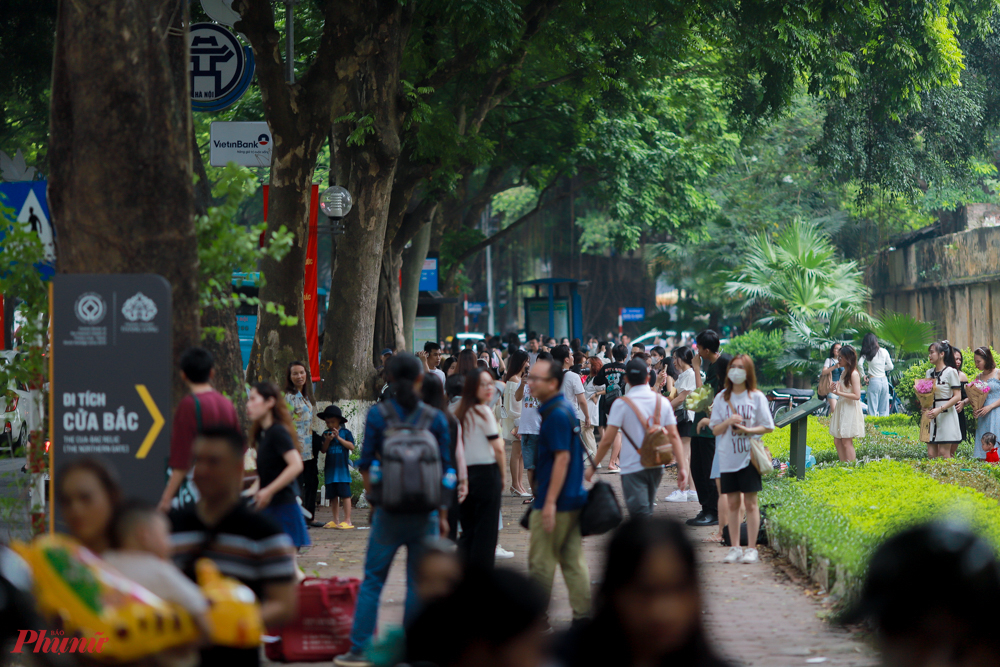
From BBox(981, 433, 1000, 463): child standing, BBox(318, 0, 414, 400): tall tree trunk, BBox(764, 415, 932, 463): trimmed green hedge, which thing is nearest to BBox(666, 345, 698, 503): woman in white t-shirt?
BBox(764, 415, 932, 463): trimmed green hedge

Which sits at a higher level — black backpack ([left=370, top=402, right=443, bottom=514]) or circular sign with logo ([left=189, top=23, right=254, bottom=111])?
circular sign with logo ([left=189, top=23, right=254, bottom=111])

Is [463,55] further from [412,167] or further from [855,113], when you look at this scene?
[855,113]

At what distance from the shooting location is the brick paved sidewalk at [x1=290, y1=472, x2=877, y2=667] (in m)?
6.14

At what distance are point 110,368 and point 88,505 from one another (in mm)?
2661

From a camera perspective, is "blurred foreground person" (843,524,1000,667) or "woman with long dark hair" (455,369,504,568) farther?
"woman with long dark hair" (455,369,504,568)

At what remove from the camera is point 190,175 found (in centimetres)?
611

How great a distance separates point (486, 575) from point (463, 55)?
14088 millimetres

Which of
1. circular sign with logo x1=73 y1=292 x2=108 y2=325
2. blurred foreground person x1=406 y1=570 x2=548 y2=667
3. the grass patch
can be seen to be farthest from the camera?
the grass patch

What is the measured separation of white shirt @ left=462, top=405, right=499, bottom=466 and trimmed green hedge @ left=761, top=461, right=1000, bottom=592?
2.49m

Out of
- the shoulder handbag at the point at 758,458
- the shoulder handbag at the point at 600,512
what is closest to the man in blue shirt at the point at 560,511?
the shoulder handbag at the point at 600,512

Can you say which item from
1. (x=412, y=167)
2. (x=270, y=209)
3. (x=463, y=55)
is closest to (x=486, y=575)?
(x=270, y=209)

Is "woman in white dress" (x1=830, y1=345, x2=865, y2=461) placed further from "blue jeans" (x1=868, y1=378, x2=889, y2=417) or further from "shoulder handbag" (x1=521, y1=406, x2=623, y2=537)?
"shoulder handbag" (x1=521, y1=406, x2=623, y2=537)

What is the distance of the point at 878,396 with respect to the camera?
1927 centimetres

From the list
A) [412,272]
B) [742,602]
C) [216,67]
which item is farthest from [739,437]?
[412,272]
